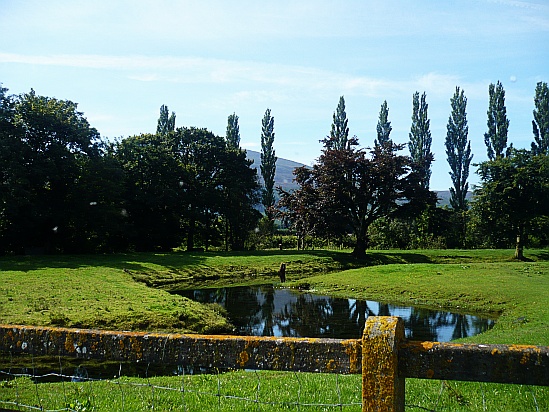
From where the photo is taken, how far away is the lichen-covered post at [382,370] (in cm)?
283

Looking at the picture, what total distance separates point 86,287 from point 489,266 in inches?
1055

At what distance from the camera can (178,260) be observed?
4209cm

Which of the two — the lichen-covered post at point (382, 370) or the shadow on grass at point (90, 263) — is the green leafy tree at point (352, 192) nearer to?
the shadow on grass at point (90, 263)

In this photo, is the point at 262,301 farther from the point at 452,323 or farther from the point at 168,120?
the point at 168,120

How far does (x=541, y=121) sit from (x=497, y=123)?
6.35 m

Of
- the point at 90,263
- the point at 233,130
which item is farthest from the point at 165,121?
the point at 90,263

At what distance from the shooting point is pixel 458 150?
79312 millimetres

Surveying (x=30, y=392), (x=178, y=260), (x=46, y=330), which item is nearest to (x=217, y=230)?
(x=178, y=260)

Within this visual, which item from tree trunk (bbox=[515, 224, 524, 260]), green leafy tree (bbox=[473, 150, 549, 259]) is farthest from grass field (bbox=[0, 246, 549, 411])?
green leafy tree (bbox=[473, 150, 549, 259])

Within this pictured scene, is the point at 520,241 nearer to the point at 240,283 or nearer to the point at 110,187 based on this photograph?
the point at 240,283

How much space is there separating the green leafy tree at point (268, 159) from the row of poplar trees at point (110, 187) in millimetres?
1912

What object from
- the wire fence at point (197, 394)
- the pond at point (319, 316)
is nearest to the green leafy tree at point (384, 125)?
the pond at point (319, 316)

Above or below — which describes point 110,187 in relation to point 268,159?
below

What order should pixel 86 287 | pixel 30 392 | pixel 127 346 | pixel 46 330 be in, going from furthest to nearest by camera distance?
pixel 86 287, pixel 30 392, pixel 46 330, pixel 127 346
